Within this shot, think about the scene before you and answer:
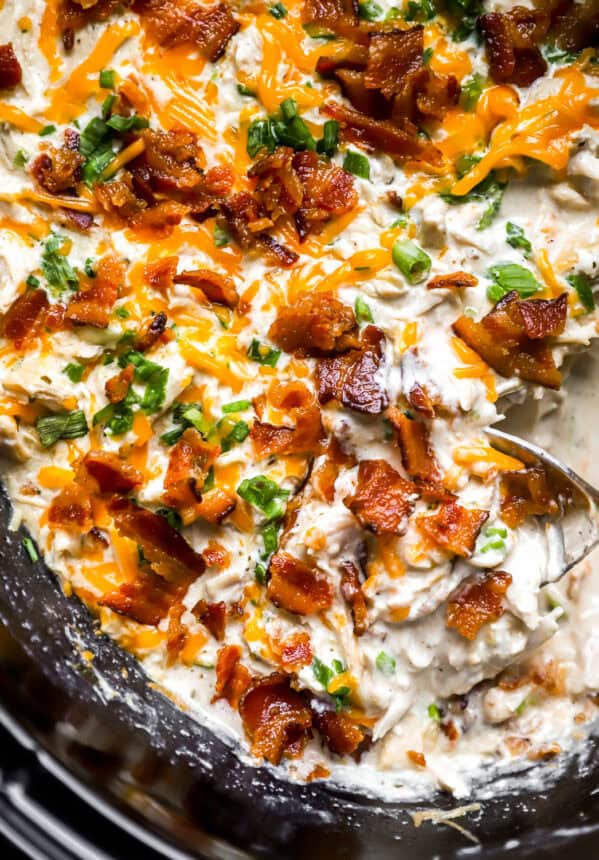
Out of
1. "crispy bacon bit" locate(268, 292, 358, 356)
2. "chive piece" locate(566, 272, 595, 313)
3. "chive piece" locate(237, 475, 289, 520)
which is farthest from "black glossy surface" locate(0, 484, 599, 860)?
"chive piece" locate(566, 272, 595, 313)

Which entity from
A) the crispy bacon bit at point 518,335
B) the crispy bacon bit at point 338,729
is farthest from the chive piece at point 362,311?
the crispy bacon bit at point 338,729

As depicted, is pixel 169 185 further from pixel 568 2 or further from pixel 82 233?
pixel 568 2

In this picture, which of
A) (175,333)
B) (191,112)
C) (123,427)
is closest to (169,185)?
(191,112)

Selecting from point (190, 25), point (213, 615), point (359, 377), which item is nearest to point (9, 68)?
point (190, 25)

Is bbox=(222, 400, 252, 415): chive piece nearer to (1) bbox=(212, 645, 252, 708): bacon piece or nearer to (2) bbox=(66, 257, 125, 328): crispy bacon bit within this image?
(2) bbox=(66, 257, 125, 328): crispy bacon bit

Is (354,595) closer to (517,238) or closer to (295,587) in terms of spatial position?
(295,587)
